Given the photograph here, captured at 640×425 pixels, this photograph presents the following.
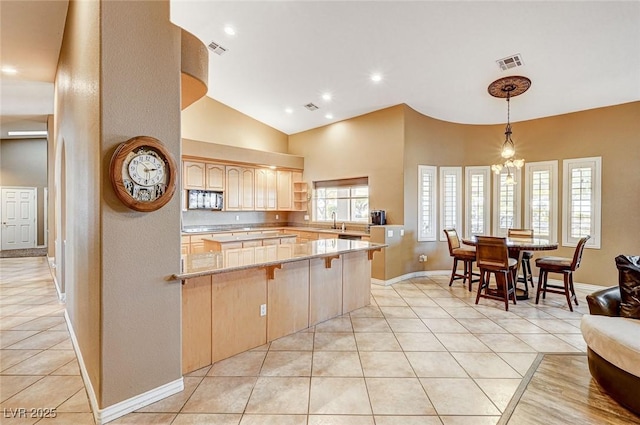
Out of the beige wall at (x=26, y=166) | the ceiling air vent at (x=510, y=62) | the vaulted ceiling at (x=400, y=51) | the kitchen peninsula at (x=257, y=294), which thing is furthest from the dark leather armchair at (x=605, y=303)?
the beige wall at (x=26, y=166)

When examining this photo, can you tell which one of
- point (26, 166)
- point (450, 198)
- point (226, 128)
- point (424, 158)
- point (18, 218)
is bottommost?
point (18, 218)

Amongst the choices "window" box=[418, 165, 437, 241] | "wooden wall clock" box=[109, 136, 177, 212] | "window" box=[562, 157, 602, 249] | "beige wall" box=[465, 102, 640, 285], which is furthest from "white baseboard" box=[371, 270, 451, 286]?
"wooden wall clock" box=[109, 136, 177, 212]

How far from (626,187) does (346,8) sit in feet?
17.3

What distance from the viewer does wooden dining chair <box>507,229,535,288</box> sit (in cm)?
489

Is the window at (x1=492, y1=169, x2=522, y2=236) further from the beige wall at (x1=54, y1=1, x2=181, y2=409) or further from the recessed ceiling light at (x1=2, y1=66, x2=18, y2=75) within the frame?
the recessed ceiling light at (x1=2, y1=66, x2=18, y2=75)

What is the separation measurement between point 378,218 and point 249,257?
3.37 meters

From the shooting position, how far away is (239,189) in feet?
23.2

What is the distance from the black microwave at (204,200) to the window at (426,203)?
4.33 m

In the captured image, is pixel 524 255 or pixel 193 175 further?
pixel 193 175

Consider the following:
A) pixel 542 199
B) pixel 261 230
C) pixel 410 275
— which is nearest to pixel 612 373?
pixel 410 275

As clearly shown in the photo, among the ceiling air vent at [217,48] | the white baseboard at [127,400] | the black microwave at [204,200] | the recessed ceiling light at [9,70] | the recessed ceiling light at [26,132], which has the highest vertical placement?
the ceiling air vent at [217,48]

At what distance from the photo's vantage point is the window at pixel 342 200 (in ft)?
21.6

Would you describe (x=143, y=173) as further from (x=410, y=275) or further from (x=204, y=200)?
(x=410, y=275)

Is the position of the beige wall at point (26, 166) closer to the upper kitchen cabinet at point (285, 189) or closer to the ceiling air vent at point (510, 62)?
the upper kitchen cabinet at point (285, 189)
